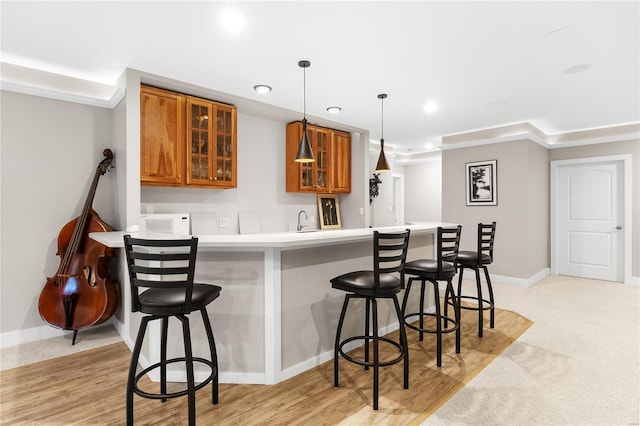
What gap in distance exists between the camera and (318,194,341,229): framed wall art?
17.5 feet

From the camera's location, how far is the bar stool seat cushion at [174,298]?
1.73 metres

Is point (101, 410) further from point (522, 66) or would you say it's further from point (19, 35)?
point (522, 66)

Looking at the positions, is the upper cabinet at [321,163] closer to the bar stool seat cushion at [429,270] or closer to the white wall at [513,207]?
the white wall at [513,207]

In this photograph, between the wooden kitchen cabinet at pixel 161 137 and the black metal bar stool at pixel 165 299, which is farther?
the wooden kitchen cabinet at pixel 161 137

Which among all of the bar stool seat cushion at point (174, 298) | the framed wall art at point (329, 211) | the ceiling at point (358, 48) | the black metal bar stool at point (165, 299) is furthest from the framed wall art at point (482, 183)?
the black metal bar stool at point (165, 299)

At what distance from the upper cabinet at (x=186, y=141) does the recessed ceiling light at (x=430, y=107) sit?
7.81 ft

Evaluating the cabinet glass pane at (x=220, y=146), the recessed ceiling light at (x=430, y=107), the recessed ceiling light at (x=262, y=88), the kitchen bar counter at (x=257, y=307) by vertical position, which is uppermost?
the recessed ceiling light at (x=430, y=107)

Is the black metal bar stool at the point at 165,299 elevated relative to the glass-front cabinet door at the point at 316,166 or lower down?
lower down

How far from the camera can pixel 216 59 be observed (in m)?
2.96

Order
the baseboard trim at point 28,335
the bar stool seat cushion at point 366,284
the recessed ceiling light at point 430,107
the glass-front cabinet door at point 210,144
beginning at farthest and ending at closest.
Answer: the recessed ceiling light at point 430,107 → the glass-front cabinet door at point 210,144 → the baseboard trim at point 28,335 → the bar stool seat cushion at point 366,284

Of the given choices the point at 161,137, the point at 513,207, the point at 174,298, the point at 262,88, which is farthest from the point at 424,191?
the point at 174,298

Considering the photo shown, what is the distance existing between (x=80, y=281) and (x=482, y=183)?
5.59m

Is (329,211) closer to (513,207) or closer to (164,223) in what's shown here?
(164,223)

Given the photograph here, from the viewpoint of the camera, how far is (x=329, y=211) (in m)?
5.48
